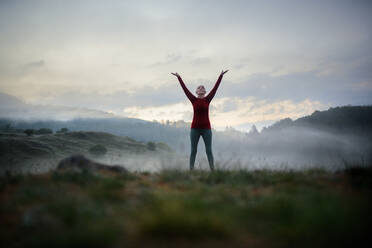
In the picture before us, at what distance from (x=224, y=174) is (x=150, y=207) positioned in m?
3.33

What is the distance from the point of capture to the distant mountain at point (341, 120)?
109919 millimetres

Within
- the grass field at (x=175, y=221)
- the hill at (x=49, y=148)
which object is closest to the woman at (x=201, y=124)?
the grass field at (x=175, y=221)

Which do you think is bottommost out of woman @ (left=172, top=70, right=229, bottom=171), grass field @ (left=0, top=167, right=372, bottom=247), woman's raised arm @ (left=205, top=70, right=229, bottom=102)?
grass field @ (left=0, top=167, right=372, bottom=247)

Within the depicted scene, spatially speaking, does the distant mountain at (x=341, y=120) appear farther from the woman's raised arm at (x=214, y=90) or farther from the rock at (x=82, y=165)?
Result: the rock at (x=82, y=165)

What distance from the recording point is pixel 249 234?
2318mm

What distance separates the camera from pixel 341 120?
124 m

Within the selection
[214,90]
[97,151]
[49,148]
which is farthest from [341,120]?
[214,90]

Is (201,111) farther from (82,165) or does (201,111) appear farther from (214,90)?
(82,165)

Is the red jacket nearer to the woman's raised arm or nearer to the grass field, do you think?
the woman's raised arm

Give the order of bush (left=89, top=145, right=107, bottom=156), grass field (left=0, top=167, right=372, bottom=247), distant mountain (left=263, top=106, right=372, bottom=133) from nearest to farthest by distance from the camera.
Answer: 1. grass field (left=0, top=167, right=372, bottom=247)
2. bush (left=89, top=145, right=107, bottom=156)
3. distant mountain (left=263, top=106, right=372, bottom=133)

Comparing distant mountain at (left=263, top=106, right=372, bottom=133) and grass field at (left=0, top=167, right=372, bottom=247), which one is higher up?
distant mountain at (left=263, top=106, right=372, bottom=133)

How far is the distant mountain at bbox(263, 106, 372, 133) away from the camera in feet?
361

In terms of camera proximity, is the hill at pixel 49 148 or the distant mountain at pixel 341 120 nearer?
the hill at pixel 49 148

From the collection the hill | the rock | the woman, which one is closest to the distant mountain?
the hill
